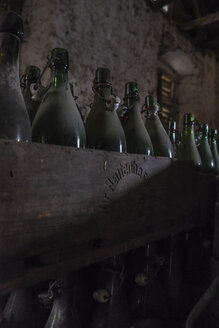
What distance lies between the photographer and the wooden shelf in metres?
0.41

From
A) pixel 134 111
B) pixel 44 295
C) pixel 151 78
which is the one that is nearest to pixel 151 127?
pixel 134 111

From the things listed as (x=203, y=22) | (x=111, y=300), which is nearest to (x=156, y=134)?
(x=111, y=300)

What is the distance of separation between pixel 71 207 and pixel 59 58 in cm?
37

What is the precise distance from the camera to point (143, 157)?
71 centimetres

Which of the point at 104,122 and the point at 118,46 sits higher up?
the point at 118,46

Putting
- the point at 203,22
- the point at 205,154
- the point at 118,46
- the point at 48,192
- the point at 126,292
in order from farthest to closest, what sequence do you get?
the point at 203,22
the point at 118,46
the point at 205,154
the point at 126,292
the point at 48,192

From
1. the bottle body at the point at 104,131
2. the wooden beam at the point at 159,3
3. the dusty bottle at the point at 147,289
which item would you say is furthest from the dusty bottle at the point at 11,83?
the wooden beam at the point at 159,3

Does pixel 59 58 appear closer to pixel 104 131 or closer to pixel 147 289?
pixel 104 131

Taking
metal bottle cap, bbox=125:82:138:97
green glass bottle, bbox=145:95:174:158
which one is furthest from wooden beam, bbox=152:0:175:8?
metal bottle cap, bbox=125:82:138:97

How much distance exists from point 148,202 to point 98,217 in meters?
0.20

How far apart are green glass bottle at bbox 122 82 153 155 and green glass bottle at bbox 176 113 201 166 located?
0.38 meters

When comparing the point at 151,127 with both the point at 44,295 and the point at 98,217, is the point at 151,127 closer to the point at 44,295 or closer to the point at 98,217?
the point at 98,217

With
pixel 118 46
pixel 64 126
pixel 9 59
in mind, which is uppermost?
pixel 118 46

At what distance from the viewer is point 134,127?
2.94ft
